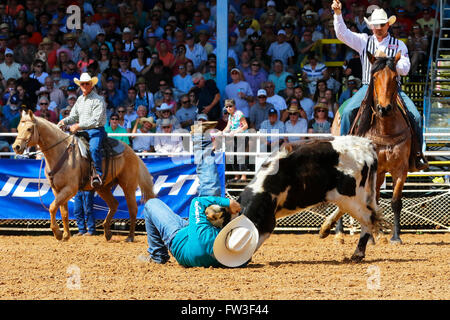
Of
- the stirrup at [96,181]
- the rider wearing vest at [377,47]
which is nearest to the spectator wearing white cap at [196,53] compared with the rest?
the stirrup at [96,181]

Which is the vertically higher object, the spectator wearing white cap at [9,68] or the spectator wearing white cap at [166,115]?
the spectator wearing white cap at [9,68]

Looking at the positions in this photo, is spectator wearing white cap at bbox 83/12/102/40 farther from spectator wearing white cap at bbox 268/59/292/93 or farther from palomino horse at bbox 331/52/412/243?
palomino horse at bbox 331/52/412/243

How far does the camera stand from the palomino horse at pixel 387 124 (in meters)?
10.4

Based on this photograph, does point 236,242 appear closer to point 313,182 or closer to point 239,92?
point 313,182

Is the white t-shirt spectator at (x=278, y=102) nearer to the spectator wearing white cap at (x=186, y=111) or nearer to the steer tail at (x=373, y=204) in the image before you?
the spectator wearing white cap at (x=186, y=111)

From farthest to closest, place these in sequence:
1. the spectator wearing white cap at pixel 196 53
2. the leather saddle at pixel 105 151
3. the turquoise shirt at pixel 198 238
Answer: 1. the spectator wearing white cap at pixel 196 53
2. the leather saddle at pixel 105 151
3. the turquoise shirt at pixel 198 238

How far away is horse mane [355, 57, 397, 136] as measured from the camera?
1037cm

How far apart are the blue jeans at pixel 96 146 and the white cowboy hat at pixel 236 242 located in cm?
533

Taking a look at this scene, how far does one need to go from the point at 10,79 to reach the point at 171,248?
10779 mm

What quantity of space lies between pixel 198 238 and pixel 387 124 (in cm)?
410

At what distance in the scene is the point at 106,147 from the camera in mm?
13109

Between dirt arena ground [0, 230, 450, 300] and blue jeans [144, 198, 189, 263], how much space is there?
17 centimetres

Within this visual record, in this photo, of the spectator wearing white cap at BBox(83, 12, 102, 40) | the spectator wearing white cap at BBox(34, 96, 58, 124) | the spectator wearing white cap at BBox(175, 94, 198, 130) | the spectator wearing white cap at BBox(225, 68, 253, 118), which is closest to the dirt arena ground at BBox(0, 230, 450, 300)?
the spectator wearing white cap at BBox(175, 94, 198, 130)

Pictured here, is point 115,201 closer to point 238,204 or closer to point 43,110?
point 43,110
